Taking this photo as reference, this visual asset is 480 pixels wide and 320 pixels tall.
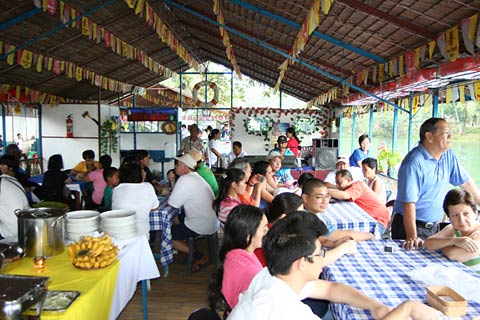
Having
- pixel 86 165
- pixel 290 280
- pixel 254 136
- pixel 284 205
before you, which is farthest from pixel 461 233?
pixel 254 136

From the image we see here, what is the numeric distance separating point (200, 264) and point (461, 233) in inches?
105

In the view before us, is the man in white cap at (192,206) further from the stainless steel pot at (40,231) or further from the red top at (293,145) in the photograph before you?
the red top at (293,145)

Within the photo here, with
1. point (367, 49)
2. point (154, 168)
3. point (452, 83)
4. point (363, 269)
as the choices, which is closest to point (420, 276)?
point (363, 269)

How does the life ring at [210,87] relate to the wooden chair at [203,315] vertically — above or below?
above

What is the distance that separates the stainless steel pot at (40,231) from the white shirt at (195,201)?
162 cm

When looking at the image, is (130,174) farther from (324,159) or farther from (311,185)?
(324,159)

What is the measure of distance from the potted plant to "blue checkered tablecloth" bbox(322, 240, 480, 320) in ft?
17.1

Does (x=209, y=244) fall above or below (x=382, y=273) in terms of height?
below

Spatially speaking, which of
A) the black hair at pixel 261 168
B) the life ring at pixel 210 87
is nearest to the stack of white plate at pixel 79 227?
the black hair at pixel 261 168

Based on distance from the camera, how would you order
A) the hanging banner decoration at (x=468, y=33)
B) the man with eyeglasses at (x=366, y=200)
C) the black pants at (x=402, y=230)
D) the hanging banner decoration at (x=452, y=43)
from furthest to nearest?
the man with eyeglasses at (x=366, y=200) → the hanging banner decoration at (x=452, y=43) → the hanging banner decoration at (x=468, y=33) → the black pants at (x=402, y=230)

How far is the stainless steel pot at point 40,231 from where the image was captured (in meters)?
2.11

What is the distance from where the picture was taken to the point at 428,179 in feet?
8.75

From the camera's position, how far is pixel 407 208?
2.57 m

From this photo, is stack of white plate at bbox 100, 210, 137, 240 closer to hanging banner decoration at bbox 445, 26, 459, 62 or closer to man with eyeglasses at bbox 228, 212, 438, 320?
man with eyeglasses at bbox 228, 212, 438, 320
